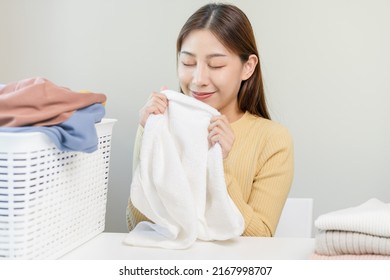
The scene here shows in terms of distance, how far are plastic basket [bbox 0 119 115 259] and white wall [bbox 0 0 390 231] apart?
0.89 m

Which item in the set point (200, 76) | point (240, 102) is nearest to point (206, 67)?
point (200, 76)

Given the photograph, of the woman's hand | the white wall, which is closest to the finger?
the woman's hand

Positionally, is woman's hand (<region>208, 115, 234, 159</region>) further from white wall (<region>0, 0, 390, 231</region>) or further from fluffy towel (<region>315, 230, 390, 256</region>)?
white wall (<region>0, 0, 390, 231</region>)

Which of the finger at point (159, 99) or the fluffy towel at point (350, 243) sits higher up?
the finger at point (159, 99)

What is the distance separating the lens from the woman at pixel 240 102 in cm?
137

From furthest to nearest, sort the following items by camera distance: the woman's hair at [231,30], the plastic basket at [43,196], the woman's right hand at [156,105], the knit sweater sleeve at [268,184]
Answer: the woman's hair at [231,30], the knit sweater sleeve at [268,184], the woman's right hand at [156,105], the plastic basket at [43,196]

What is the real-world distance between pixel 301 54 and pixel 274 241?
0.95 meters

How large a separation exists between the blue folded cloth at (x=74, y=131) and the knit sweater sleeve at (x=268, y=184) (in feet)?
1.48

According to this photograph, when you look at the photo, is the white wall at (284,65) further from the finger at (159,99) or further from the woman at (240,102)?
the finger at (159,99)

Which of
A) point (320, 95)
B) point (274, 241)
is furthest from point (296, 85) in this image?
point (274, 241)

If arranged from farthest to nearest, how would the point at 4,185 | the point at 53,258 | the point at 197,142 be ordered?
1. the point at 197,142
2. the point at 53,258
3. the point at 4,185

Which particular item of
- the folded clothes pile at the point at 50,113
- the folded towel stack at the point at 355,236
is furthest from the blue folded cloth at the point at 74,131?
the folded towel stack at the point at 355,236

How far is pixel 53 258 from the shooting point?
2.98 feet
